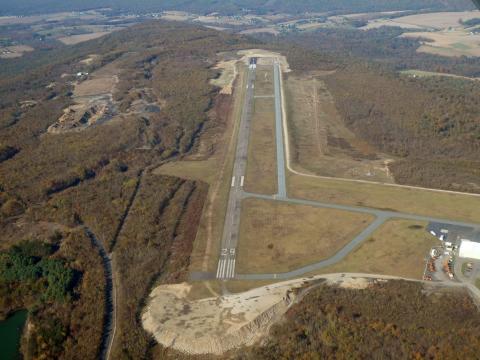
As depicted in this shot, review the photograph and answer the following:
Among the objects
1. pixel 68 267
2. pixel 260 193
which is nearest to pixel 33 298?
pixel 68 267

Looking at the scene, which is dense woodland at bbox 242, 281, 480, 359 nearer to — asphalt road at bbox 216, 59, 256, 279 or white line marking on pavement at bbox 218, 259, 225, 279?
white line marking on pavement at bbox 218, 259, 225, 279

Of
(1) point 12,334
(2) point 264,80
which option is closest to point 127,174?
(1) point 12,334

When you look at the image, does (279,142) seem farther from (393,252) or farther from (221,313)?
(221,313)

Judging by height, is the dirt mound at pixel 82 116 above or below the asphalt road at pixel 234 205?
below

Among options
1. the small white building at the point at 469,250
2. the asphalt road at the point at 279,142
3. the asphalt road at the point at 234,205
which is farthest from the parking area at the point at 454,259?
the asphalt road at the point at 279,142

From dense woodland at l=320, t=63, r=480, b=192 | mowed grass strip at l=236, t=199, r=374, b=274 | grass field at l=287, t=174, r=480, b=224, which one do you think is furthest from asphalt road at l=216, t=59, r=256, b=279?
dense woodland at l=320, t=63, r=480, b=192

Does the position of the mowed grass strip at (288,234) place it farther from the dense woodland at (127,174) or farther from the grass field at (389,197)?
the dense woodland at (127,174)
